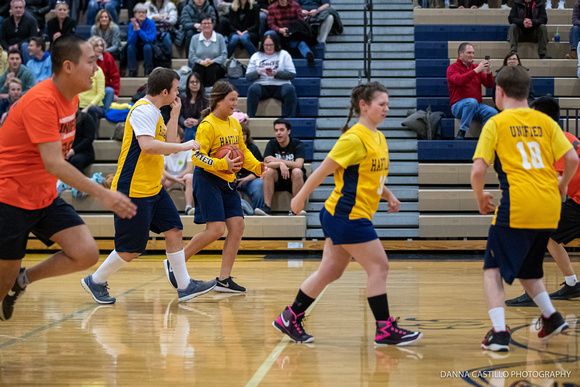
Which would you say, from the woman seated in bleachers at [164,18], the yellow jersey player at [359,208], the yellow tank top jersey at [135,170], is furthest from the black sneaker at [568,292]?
the woman seated in bleachers at [164,18]

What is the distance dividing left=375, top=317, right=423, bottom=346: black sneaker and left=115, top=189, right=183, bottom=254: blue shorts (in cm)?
204

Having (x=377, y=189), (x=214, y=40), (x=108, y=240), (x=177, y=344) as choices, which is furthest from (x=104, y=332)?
(x=214, y=40)

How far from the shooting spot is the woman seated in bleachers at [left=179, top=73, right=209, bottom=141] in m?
9.68

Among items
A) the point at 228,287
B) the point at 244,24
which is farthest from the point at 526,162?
the point at 244,24

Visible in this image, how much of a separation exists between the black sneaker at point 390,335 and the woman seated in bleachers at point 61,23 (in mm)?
9492

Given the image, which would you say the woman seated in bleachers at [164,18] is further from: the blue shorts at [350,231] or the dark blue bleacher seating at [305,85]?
the blue shorts at [350,231]

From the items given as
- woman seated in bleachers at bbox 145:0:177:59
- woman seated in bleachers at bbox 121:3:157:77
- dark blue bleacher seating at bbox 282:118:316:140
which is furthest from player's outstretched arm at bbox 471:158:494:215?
woman seated in bleachers at bbox 145:0:177:59

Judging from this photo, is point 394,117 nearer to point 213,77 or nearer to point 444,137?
point 444,137

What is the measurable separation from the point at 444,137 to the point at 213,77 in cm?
375

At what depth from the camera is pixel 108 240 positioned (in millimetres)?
8938

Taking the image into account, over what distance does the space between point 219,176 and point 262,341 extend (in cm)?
190

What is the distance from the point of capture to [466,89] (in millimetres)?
9438

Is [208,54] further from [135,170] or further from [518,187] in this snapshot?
[518,187]

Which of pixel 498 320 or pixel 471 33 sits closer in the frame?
pixel 498 320
